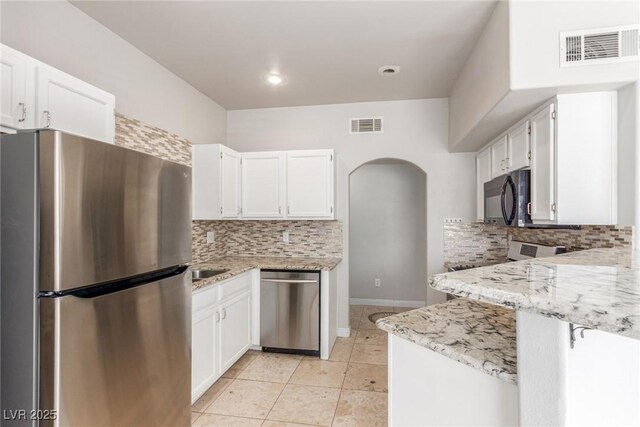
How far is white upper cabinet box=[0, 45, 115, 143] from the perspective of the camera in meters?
1.36

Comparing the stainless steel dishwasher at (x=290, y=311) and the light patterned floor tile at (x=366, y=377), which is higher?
the stainless steel dishwasher at (x=290, y=311)

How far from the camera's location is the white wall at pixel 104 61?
1829mm

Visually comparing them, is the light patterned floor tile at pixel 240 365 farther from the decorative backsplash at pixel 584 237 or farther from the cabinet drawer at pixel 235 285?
the decorative backsplash at pixel 584 237

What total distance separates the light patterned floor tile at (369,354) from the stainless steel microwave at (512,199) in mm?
1653

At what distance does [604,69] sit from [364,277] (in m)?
4.03

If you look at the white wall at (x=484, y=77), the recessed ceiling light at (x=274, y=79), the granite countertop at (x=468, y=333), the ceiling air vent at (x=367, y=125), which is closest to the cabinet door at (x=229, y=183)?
the recessed ceiling light at (x=274, y=79)

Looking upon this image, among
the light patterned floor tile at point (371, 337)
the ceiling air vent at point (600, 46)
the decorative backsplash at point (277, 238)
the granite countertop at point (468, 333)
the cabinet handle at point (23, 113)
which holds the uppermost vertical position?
the ceiling air vent at point (600, 46)

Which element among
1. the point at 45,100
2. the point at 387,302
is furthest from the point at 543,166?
the point at 387,302

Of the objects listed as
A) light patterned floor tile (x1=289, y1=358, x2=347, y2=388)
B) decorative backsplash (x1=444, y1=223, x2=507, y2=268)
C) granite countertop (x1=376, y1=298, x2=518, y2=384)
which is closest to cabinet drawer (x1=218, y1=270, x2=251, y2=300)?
light patterned floor tile (x1=289, y1=358, x2=347, y2=388)

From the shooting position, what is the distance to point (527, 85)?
6.09 ft

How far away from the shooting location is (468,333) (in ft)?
3.81

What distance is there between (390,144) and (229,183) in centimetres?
185

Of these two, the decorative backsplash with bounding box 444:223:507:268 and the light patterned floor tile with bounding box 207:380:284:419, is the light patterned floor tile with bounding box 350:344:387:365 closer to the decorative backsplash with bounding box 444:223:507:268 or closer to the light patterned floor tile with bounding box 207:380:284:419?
the light patterned floor tile with bounding box 207:380:284:419

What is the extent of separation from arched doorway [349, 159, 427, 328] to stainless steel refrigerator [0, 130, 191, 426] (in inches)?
156
